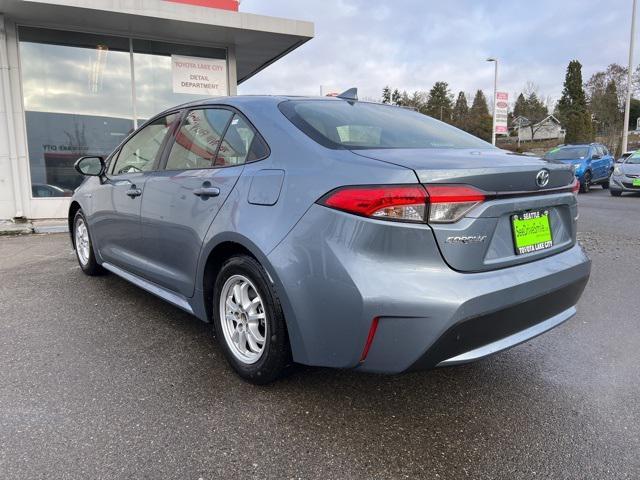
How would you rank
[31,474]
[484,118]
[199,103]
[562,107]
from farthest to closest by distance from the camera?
[484,118] → [562,107] → [199,103] → [31,474]

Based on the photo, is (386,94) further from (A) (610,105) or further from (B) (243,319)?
(B) (243,319)

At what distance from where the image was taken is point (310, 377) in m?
2.81

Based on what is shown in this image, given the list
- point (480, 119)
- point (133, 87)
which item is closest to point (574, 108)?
point (480, 119)

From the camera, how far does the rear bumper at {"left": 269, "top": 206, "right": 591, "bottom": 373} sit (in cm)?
199

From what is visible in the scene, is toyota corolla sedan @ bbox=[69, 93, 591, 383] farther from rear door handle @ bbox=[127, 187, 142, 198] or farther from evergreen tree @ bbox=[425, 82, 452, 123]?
evergreen tree @ bbox=[425, 82, 452, 123]

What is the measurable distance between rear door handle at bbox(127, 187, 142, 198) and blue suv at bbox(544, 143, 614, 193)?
1466cm

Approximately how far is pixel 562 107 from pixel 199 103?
194ft

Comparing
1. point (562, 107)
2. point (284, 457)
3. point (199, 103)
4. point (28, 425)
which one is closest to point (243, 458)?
point (284, 457)

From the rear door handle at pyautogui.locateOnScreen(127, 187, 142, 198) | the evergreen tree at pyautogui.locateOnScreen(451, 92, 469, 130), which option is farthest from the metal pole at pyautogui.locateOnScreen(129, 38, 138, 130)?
the evergreen tree at pyautogui.locateOnScreen(451, 92, 469, 130)

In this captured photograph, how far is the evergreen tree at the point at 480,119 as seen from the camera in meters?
64.4

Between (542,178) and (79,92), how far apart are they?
956cm

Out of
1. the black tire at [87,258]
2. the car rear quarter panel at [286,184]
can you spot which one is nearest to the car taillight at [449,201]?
the car rear quarter panel at [286,184]

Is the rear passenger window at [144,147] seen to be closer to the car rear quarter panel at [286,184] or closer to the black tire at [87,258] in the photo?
the black tire at [87,258]

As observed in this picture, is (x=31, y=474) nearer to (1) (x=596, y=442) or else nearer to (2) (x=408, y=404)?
(2) (x=408, y=404)
